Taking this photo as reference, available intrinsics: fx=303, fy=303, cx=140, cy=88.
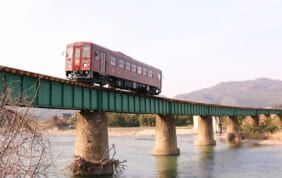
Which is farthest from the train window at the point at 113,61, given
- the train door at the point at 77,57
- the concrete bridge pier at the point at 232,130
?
the concrete bridge pier at the point at 232,130

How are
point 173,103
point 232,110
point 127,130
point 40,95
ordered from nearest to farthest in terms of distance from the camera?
point 40,95 < point 173,103 < point 232,110 < point 127,130

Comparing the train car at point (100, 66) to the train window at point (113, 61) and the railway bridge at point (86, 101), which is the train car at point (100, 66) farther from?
the railway bridge at point (86, 101)

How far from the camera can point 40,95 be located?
22.3 m

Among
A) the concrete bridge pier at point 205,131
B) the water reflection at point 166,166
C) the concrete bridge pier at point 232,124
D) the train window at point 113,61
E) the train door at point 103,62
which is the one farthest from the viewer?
the concrete bridge pier at point 232,124

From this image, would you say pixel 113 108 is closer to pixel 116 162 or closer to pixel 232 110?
pixel 116 162

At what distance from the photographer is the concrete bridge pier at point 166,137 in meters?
45.4

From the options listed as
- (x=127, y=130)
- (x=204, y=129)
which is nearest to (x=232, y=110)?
(x=204, y=129)

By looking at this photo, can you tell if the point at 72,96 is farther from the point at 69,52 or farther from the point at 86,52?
the point at 69,52

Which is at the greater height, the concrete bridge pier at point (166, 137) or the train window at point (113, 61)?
the train window at point (113, 61)

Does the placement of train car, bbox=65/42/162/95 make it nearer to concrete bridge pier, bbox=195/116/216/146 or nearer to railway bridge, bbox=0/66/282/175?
railway bridge, bbox=0/66/282/175

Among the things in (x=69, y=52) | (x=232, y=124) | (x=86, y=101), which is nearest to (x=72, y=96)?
(x=86, y=101)

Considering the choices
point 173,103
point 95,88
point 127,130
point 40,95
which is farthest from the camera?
point 127,130

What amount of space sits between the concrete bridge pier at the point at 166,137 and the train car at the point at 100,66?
38.4 feet

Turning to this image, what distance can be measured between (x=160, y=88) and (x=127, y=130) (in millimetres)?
97025
